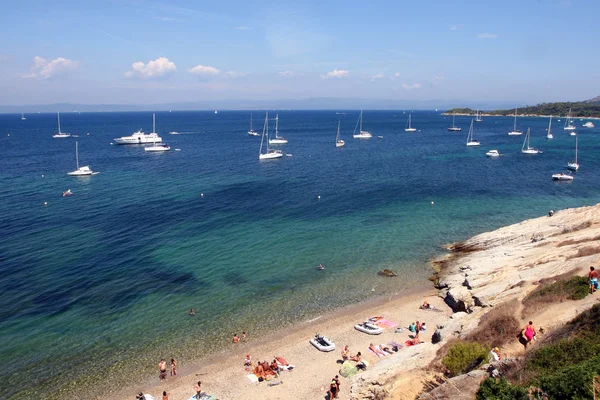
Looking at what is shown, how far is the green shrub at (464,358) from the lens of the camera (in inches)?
757

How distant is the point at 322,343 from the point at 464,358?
1212 cm

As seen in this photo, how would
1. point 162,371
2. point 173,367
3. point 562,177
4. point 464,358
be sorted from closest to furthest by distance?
1. point 464,358
2. point 162,371
3. point 173,367
4. point 562,177

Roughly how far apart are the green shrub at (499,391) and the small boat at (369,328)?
16.5 metres

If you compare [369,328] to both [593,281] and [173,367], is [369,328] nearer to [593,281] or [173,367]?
[173,367]

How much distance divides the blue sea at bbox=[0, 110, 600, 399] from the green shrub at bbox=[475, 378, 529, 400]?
20042mm

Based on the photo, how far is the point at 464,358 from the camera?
19.5m

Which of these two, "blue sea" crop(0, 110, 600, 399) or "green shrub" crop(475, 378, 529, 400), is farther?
"blue sea" crop(0, 110, 600, 399)

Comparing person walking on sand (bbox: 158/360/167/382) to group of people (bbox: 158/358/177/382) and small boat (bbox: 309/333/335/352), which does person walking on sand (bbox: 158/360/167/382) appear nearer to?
group of people (bbox: 158/358/177/382)

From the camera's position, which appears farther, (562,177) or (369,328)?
(562,177)

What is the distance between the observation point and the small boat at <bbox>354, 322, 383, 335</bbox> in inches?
1222

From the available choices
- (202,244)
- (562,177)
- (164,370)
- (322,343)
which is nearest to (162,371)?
(164,370)

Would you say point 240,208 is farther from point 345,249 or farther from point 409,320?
point 409,320

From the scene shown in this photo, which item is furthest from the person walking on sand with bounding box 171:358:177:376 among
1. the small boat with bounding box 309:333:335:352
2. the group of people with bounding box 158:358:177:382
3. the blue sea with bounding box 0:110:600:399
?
the small boat with bounding box 309:333:335:352

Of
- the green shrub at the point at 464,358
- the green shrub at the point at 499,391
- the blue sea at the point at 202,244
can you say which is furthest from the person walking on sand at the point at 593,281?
the blue sea at the point at 202,244
